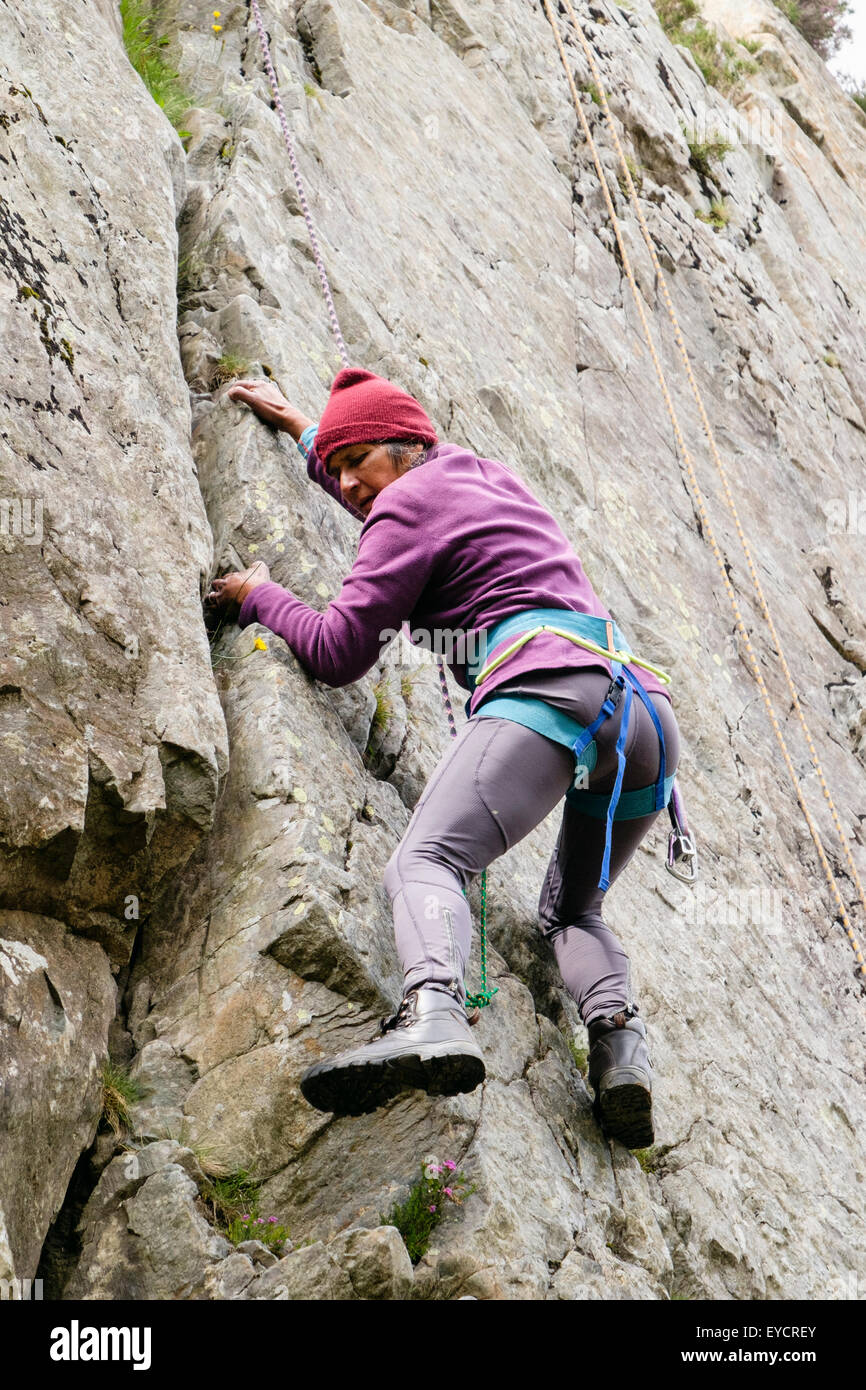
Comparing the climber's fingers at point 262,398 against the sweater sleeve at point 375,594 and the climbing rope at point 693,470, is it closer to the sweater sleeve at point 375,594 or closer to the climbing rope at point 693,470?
the sweater sleeve at point 375,594

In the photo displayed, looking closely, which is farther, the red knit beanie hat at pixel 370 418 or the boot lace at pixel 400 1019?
the red knit beanie hat at pixel 370 418

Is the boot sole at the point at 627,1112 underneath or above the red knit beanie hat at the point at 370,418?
underneath

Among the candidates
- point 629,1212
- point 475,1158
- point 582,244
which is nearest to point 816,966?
point 629,1212

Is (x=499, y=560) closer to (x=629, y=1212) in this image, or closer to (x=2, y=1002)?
(x=2, y=1002)

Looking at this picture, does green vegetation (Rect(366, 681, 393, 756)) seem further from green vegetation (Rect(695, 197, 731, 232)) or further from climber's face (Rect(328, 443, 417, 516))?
green vegetation (Rect(695, 197, 731, 232))

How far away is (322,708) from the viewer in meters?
4.61

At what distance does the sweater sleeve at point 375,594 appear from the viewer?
4066 millimetres

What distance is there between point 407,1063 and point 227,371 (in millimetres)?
3560

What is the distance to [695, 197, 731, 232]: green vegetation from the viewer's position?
13.1 metres

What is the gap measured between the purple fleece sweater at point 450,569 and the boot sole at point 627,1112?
138 cm

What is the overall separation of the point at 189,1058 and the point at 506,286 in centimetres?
689

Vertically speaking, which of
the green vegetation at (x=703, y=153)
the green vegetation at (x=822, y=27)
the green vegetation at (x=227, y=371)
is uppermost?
the green vegetation at (x=822, y=27)

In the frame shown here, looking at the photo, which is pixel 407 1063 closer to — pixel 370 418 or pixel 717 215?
pixel 370 418

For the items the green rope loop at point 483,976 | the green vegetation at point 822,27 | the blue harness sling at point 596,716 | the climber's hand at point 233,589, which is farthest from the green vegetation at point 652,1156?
the green vegetation at point 822,27
